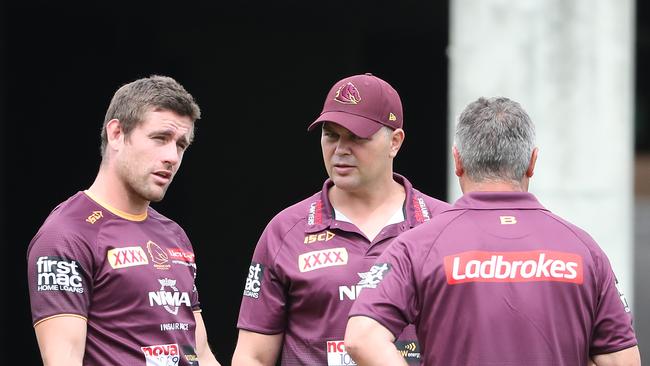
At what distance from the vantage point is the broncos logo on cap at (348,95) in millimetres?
3797

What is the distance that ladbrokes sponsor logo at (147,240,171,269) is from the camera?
362 centimetres

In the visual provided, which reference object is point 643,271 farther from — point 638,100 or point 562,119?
point 562,119

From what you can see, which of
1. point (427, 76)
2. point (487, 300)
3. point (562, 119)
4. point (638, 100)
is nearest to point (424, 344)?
point (487, 300)

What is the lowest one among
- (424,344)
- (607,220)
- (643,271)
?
(643,271)

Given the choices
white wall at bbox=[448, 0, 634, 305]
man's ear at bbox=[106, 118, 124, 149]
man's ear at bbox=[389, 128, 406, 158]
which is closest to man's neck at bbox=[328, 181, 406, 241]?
man's ear at bbox=[389, 128, 406, 158]

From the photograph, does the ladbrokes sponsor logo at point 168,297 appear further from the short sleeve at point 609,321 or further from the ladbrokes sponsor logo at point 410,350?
the short sleeve at point 609,321

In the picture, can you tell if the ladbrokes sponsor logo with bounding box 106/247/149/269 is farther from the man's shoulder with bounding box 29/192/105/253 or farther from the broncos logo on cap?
the broncos logo on cap

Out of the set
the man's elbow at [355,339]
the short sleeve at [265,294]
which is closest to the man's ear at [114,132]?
the short sleeve at [265,294]

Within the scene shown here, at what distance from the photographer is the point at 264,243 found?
150 inches

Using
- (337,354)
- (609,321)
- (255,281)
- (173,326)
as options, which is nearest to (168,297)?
(173,326)

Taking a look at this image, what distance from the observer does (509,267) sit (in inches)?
113

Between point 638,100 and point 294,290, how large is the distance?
9.86 meters

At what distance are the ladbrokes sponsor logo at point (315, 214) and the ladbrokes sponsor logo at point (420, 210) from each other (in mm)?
321

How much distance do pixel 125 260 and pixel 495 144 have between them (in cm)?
123
